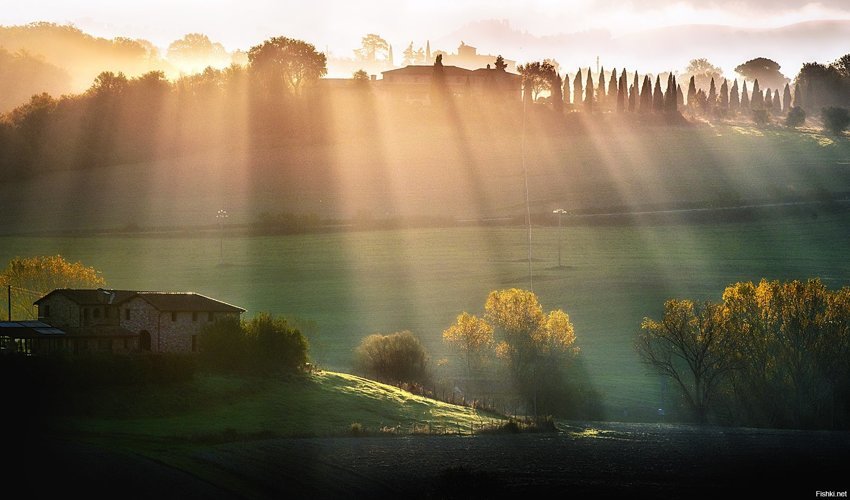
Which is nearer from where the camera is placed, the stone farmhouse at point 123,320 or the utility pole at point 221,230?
the stone farmhouse at point 123,320

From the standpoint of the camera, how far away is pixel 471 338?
95250 mm

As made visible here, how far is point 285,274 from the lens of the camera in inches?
4811

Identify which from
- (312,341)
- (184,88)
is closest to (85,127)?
(184,88)

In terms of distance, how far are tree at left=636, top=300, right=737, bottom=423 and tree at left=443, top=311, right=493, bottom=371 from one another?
10743 mm

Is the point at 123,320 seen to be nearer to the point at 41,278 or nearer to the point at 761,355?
the point at 41,278

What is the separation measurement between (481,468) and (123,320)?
27758 mm

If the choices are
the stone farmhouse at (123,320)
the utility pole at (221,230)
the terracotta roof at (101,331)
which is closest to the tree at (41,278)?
the utility pole at (221,230)

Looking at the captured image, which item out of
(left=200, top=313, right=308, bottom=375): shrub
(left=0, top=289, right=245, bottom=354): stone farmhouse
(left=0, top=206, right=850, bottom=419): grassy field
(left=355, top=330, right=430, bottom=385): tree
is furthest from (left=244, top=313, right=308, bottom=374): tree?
(left=0, top=206, right=850, bottom=419): grassy field

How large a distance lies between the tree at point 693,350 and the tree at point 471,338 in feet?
35.2

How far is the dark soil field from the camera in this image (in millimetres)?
57025

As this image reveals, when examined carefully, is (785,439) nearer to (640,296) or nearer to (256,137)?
(640,296)

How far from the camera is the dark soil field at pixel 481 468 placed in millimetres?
57025

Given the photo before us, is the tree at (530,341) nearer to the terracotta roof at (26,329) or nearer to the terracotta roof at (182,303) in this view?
the terracotta roof at (182,303)

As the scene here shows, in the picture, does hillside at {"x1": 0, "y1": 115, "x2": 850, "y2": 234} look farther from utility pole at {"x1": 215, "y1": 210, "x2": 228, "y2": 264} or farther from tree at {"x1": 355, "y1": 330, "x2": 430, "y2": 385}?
tree at {"x1": 355, "y1": 330, "x2": 430, "y2": 385}
